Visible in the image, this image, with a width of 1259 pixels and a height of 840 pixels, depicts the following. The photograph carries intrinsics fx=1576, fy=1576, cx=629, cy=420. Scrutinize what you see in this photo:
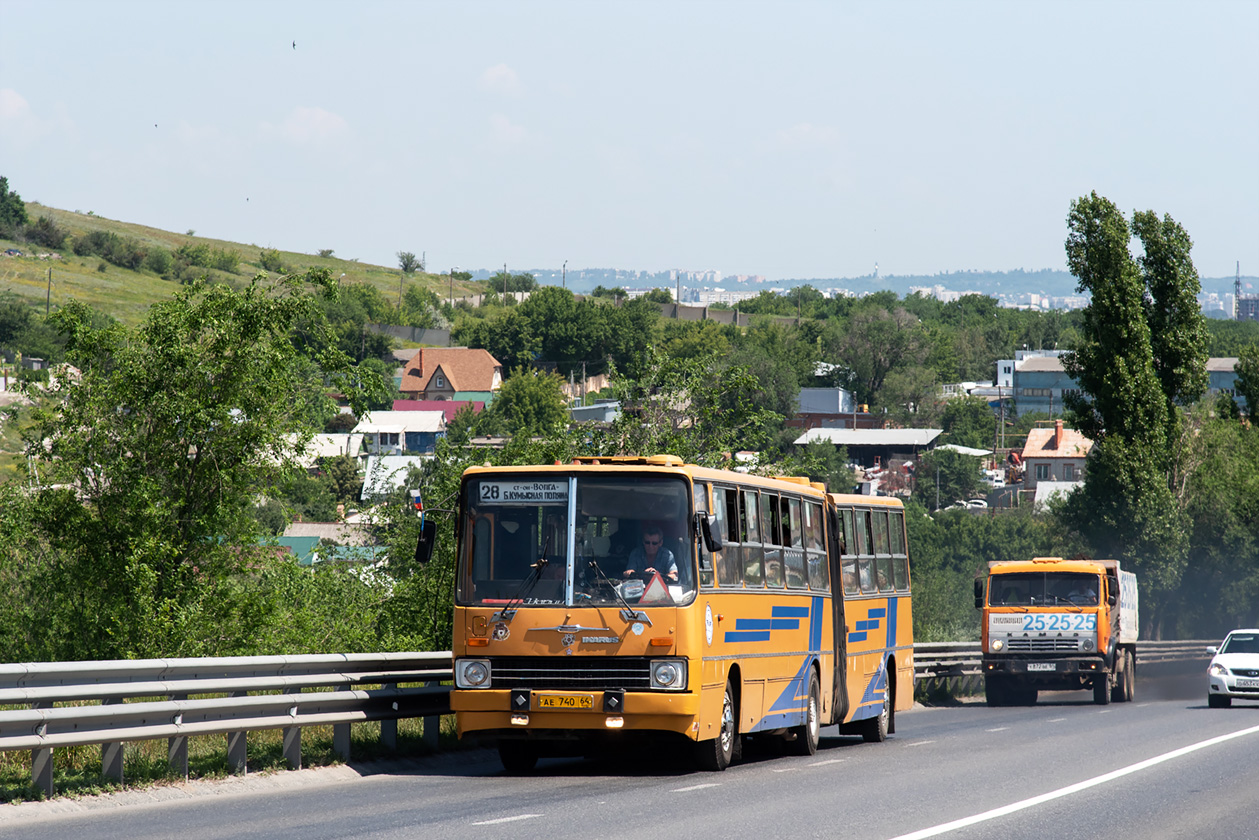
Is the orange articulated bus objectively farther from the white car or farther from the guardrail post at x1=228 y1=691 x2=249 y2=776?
the white car

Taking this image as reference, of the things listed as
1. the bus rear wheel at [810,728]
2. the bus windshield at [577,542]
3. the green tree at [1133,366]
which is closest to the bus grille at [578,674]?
the bus windshield at [577,542]

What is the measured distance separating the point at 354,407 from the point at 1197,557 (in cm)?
5735

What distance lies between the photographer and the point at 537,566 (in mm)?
14281

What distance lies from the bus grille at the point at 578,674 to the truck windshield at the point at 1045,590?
18959 millimetres

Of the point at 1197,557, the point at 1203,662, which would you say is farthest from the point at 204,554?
the point at 1197,557

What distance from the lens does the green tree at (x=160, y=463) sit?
61.2ft

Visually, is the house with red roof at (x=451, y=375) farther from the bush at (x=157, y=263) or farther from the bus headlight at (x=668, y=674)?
the bus headlight at (x=668, y=674)

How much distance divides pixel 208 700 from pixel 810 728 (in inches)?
321

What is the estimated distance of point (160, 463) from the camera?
1912 centimetres

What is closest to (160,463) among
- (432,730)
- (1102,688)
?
(432,730)

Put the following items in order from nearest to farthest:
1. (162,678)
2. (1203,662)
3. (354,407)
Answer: (162,678)
(354,407)
(1203,662)

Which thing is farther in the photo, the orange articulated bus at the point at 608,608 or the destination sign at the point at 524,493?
the destination sign at the point at 524,493

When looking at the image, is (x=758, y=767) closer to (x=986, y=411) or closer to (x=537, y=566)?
(x=537, y=566)

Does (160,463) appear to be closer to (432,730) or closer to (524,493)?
(432,730)
